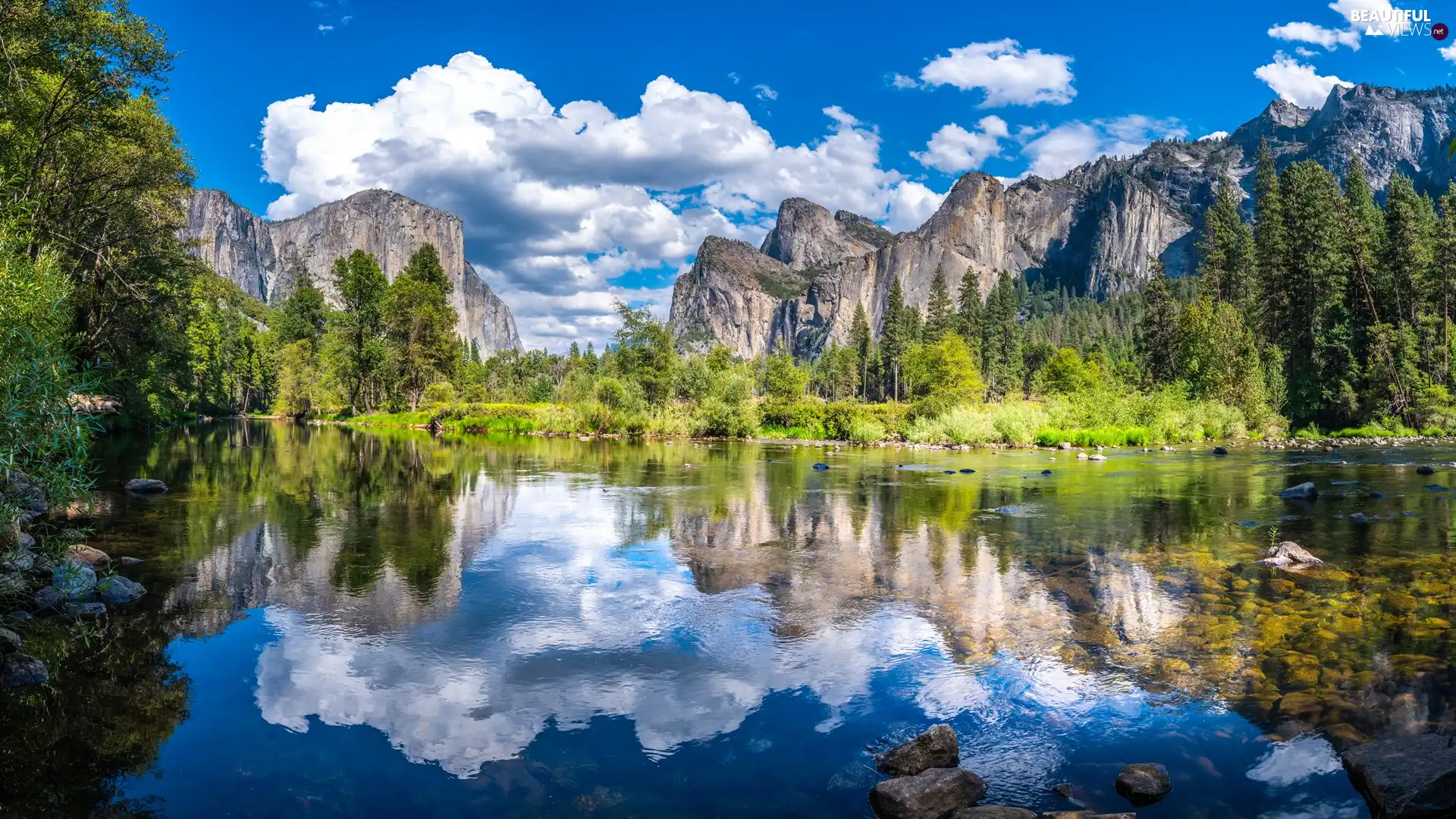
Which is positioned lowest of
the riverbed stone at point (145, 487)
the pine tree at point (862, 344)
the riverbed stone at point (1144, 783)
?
the riverbed stone at point (1144, 783)

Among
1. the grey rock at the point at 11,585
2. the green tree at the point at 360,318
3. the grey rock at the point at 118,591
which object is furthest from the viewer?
the green tree at the point at 360,318

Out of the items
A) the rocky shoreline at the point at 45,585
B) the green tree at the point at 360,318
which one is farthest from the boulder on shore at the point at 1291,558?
the green tree at the point at 360,318

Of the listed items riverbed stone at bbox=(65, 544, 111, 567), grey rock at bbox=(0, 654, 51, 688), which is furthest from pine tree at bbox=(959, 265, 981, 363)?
grey rock at bbox=(0, 654, 51, 688)

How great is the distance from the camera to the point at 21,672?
791cm

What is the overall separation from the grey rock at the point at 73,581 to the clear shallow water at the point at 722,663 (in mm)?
890

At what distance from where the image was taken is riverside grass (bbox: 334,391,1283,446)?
50.7 metres

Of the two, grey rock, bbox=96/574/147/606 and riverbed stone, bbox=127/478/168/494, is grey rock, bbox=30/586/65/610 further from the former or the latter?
riverbed stone, bbox=127/478/168/494

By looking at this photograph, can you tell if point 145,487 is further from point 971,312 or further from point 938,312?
point 971,312

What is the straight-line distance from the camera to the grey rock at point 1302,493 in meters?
21.1

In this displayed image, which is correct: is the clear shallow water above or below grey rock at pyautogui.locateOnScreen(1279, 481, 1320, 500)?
below

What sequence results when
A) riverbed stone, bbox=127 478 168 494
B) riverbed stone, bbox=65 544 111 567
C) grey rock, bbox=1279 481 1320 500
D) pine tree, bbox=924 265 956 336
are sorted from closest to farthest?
riverbed stone, bbox=65 544 111 567, grey rock, bbox=1279 481 1320 500, riverbed stone, bbox=127 478 168 494, pine tree, bbox=924 265 956 336

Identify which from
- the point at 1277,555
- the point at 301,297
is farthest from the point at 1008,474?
the point at 301,297

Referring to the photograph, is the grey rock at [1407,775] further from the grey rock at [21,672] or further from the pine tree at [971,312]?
the pine tree at [971,312]

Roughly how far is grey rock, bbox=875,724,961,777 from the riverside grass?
45.9 m
